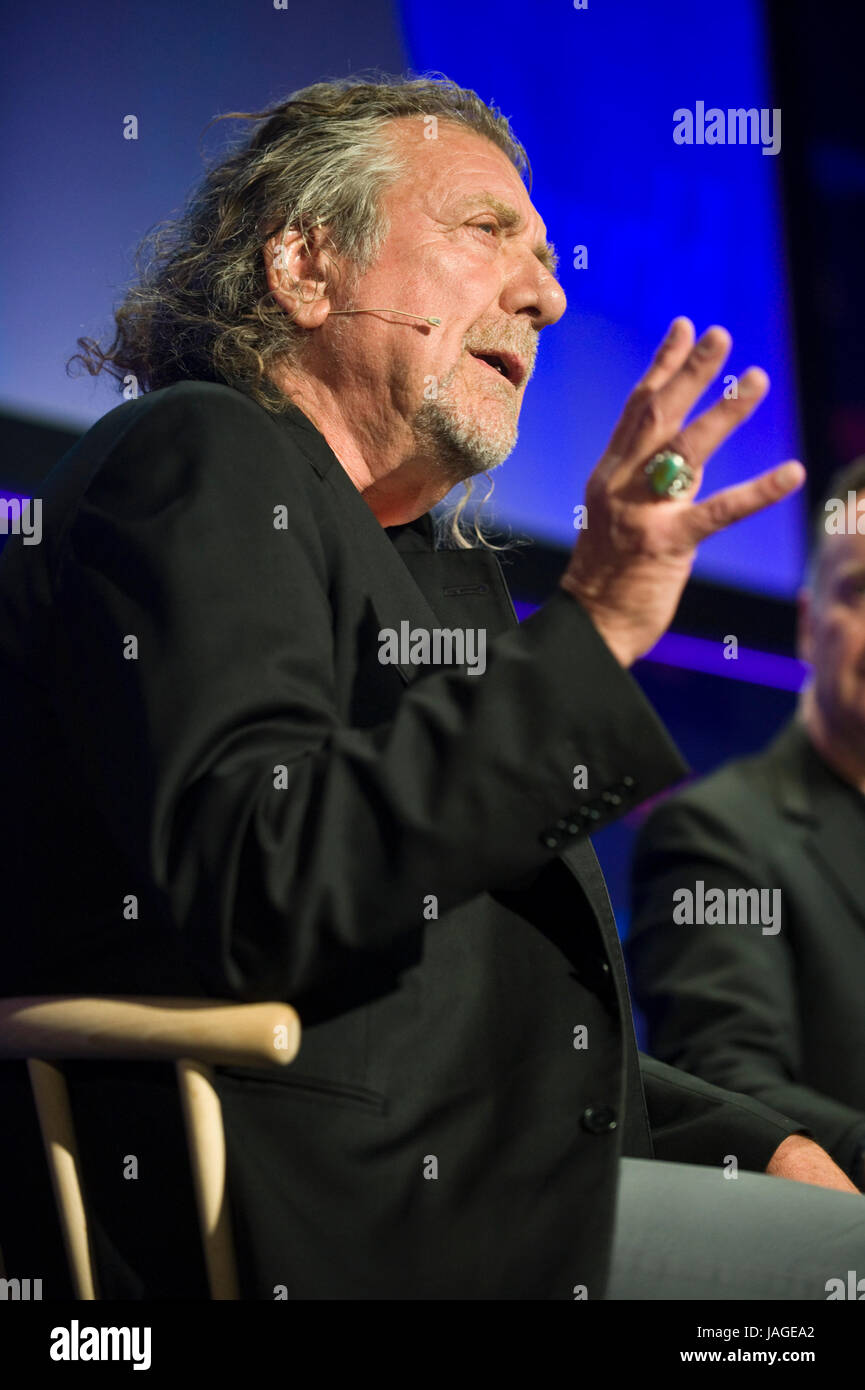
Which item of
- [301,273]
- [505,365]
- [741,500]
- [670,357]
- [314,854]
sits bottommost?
[314,854]

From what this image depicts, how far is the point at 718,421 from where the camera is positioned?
0.98 metres

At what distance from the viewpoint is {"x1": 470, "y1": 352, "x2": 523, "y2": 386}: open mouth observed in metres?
1.55

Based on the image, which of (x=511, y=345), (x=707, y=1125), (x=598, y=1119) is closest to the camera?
(x=598, y=1119)

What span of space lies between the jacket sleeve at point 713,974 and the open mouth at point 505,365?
0.91m

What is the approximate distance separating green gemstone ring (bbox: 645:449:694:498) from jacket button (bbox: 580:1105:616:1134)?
513mm

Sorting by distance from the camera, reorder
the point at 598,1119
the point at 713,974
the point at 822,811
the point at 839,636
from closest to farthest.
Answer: the point at 598,1119 → the point at 713,974 → the point at 822,811 → the point at 839,636

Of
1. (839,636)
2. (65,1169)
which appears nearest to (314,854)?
(65,1169)

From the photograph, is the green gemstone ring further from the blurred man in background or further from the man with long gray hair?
the blurred man in background

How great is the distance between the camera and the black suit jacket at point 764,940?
2.00 metres

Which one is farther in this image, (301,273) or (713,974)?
(713,974)

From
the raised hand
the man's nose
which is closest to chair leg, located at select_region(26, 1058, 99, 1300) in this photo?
the raised hand

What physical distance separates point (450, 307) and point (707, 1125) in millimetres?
947

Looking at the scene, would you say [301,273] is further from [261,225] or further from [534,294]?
[534,294]
